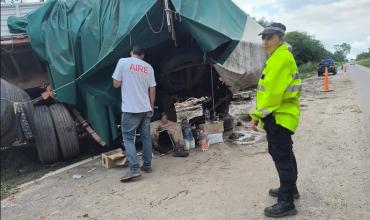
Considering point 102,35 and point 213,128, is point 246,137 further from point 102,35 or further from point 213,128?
point 102,35

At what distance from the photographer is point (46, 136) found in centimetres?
641

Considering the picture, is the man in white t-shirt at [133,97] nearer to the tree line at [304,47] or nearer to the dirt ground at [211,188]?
the dirt ground at [211,188]

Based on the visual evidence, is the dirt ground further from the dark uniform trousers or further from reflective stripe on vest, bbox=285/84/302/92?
reflective stripe on vest, bbox=285/84/302/92

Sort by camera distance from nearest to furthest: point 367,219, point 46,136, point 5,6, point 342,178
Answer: point 367,219 < point 342,178 < point 46,136 < point 5,6

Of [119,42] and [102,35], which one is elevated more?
[102,35]

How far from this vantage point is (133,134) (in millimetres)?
5734

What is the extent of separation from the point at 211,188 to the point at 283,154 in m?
1.29

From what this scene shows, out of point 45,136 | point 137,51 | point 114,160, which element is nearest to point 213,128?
point 114,160

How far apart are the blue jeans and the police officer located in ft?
7.24

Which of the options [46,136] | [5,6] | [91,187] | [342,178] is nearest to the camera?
[342,178]

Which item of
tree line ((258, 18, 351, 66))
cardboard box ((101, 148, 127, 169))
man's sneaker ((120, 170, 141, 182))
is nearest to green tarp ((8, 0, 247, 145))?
cardboard box ((101, 148, 127, 169))

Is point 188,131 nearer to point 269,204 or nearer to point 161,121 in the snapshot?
point 161,121

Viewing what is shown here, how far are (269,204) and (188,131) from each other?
10.1ft

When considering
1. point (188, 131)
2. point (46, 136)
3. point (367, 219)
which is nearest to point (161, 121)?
point (188, 131)
